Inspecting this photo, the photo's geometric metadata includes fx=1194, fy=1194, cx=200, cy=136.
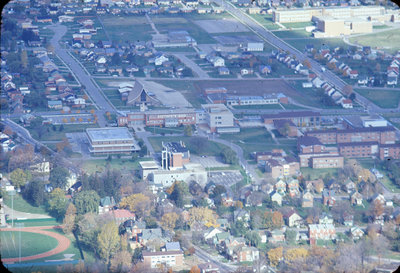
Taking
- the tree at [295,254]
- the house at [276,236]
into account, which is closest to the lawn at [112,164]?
→ the house at [276,236]

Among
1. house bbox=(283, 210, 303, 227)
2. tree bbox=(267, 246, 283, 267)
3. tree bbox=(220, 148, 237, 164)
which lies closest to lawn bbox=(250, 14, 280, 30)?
tree bbox=(220, 148, 237, 164)

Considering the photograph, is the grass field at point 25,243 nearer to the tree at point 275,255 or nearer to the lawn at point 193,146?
the tree at point 275,255

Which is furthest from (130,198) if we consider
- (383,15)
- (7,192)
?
(383,15)

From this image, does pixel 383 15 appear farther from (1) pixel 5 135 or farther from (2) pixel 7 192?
(2) pixel 7 192

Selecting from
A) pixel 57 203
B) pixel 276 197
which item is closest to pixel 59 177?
pixel 57 203

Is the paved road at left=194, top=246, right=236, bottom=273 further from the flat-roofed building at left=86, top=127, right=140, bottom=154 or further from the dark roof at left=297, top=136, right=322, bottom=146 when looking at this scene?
the dark roof at left=297, top=136, right=322, bottom=146

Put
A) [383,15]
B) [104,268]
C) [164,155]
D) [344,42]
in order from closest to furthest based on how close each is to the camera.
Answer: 1. [104,268]
2. [164,155]
3. [344,42]
4. [383,15]
